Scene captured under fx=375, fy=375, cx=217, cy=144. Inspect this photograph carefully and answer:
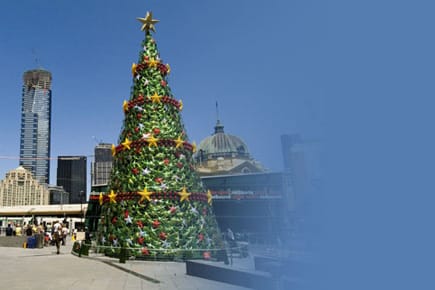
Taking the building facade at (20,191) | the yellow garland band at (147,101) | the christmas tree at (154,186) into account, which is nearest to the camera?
the christmas tree at (154,186)

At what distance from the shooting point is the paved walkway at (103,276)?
10.6 metres

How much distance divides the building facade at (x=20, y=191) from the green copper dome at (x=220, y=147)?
112 m

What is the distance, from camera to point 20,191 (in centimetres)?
17562

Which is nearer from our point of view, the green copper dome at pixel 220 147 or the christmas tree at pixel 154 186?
the christmas tree at pixel 154 186

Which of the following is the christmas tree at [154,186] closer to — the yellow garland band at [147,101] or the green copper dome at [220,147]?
the yellow garland band at [147,101]

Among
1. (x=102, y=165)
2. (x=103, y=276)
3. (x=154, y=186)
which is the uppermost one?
(x=102, y=165)

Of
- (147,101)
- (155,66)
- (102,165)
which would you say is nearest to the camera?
(147,101)

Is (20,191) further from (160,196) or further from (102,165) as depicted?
(160,196)

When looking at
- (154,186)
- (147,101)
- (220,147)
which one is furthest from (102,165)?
(154,186)

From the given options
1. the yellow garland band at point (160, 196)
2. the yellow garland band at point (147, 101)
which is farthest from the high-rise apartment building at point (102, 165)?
the yellow garland band at point (160, 196)

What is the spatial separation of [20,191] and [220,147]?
126 meters

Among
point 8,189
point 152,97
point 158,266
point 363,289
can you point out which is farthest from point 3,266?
point 8,189

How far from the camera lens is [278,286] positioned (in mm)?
8086

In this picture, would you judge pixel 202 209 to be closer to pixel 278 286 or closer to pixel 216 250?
pixel 216 250
